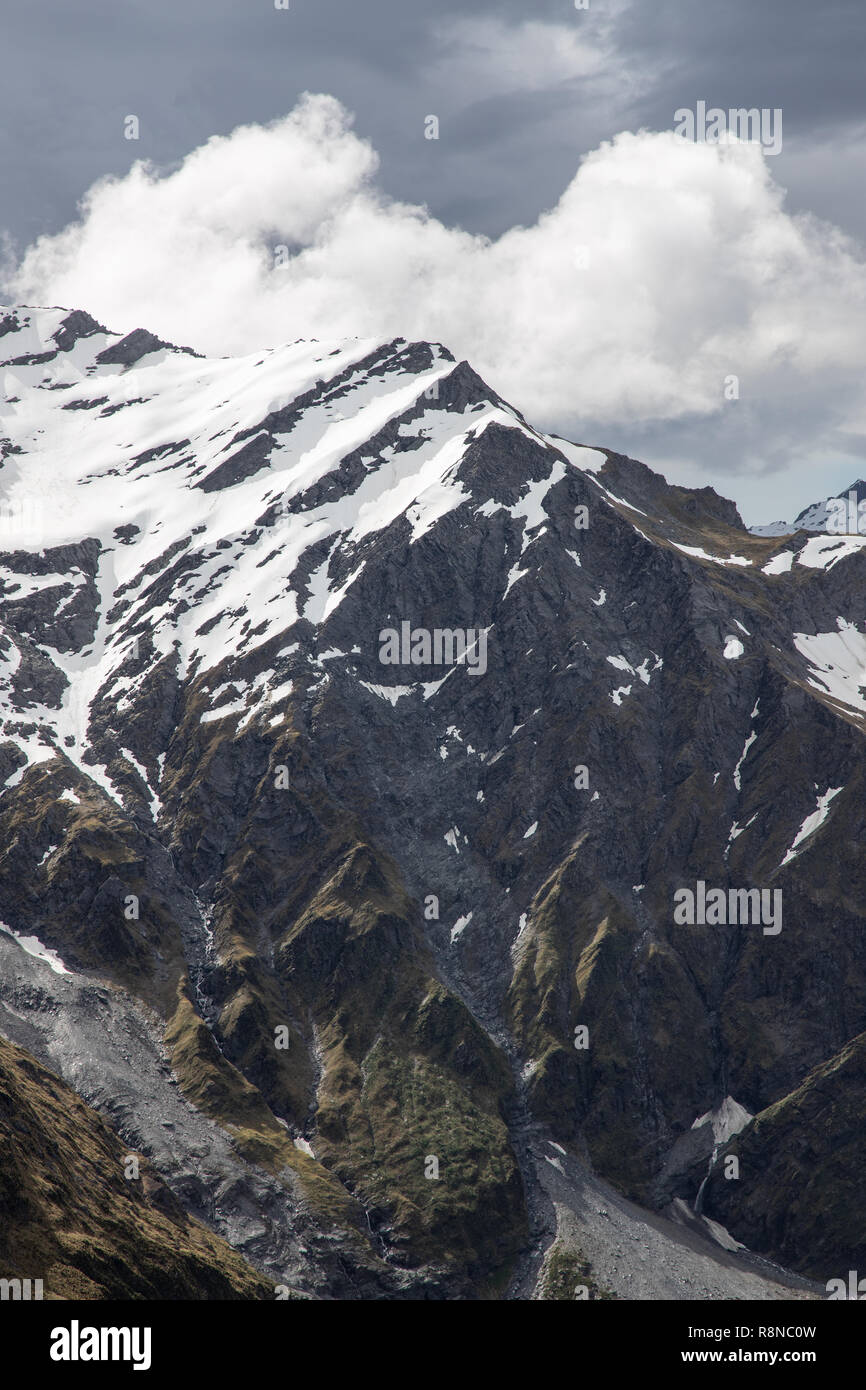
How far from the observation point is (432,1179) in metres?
187

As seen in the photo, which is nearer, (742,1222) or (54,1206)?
(54,1206)

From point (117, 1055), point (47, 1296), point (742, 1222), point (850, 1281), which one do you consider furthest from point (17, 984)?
point (850, 1281)
